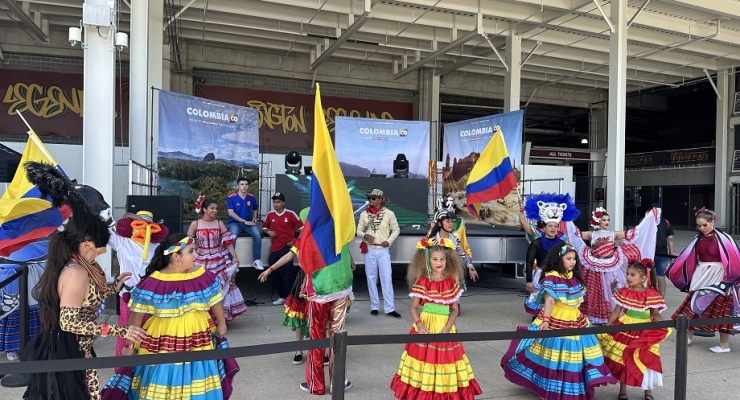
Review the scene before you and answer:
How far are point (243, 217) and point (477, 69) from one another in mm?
16758

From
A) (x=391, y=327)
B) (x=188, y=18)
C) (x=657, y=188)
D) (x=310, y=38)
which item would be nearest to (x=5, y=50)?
(x=188, y=18)

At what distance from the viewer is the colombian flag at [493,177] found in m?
8.77

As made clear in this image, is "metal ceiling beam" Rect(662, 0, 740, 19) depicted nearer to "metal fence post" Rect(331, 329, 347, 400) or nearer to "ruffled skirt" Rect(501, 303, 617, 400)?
"ruffled skirt" Rect(501, 303, 617, 400)

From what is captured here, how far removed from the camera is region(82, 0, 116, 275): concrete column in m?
7.43

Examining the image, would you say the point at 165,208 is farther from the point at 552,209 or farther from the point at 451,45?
the point at 451,45

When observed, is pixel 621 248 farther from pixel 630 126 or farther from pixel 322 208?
pixel 630 126

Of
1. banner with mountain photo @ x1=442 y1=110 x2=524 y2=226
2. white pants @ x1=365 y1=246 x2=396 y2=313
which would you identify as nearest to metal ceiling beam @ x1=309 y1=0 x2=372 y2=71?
banner with mountain photo @ x1=442 y1=110 x2=524 y2=226

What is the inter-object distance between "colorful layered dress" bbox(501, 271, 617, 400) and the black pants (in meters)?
4.11

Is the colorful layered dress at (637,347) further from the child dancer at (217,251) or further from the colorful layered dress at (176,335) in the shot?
the child dancer at (217,251)

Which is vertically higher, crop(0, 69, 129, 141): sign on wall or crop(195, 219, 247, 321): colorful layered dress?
crop(0, 69, 129, 141): sign on wall

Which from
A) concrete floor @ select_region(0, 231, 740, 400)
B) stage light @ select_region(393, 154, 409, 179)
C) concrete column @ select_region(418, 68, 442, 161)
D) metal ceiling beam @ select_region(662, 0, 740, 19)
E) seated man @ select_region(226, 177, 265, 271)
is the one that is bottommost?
concrete floor @ select_region(0, 231, 740, 400)

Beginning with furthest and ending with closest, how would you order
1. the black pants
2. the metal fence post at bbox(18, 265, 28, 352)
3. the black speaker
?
1. the black pants
2. the black speaker
3. the metal fence post at bbox(18, 265, 28, 352)

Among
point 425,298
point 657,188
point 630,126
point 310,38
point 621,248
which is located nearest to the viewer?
point 425,298

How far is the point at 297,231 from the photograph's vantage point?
26.0 ft
